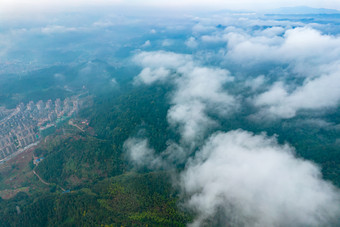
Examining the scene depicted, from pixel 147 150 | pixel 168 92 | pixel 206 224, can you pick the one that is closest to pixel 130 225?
pixel 206 224

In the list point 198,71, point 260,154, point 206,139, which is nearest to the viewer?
point 260,154

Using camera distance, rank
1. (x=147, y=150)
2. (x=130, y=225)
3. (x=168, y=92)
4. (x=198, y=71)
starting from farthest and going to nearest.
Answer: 1. (x=198, y=71)
2. (x=168, y=92)
3. (x=147, y=150)
4. (x=130, y=225)

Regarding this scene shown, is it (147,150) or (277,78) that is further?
(277,78)

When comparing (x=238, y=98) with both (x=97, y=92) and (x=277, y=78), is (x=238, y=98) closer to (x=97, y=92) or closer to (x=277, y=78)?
(x=277, y=78)

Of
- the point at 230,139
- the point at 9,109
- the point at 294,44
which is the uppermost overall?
the point at 294,44

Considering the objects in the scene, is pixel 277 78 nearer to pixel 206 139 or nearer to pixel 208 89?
pixel 208 89

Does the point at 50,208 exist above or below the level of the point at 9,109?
above

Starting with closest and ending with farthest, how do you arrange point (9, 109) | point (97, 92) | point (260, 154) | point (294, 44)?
point (260, 154)
point (9, 109)
point (97, 92)
point (294, 44)

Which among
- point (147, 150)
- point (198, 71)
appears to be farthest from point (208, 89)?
point (147, 150)

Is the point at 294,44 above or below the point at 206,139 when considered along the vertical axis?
above

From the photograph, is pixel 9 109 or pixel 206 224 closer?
pixel 206 224
